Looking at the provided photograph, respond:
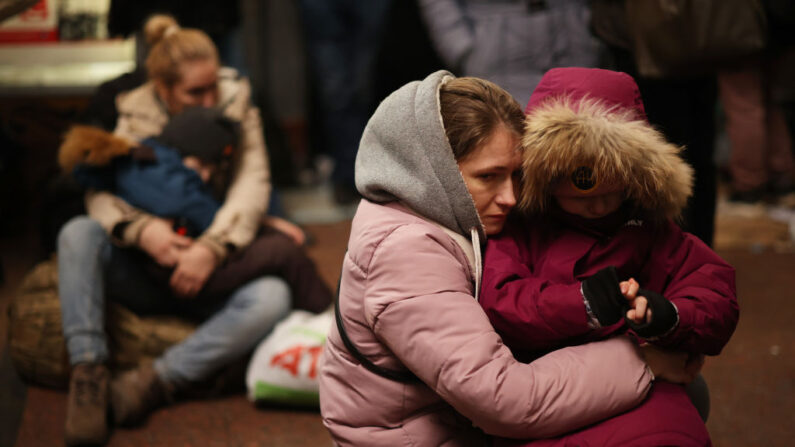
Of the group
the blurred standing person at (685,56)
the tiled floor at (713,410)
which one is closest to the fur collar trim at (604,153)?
A: the blurred standing person at (685,56)

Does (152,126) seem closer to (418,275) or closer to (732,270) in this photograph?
(418,275)

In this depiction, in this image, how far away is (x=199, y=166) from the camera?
286cm

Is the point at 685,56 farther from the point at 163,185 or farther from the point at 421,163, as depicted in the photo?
the point at 163,185

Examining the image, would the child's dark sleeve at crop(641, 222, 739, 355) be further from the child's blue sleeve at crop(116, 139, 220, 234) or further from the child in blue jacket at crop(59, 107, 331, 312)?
the child's blue sleeve at crop(116, 139, 220, 234)

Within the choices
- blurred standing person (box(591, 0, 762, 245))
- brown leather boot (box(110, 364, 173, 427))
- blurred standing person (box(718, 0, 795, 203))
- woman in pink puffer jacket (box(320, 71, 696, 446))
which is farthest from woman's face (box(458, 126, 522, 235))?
blurred standing person (box(718, 0, 795, 203))

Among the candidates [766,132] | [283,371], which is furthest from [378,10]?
[283,371]

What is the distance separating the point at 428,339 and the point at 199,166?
5.07 ft

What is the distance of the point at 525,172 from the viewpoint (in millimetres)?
1712

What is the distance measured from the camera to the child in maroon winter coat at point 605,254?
1.57 metres

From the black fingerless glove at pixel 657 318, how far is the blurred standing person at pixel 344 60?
3645 mm

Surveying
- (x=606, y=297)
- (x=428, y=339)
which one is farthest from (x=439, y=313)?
(x=606, y=297)

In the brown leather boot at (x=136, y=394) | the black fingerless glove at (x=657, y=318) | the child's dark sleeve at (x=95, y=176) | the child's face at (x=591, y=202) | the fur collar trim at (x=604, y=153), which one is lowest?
the brown leather boot at (x=136, y=394)

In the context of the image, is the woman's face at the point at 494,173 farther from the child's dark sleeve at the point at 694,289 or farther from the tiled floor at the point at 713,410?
the tiled floor at the point at 713,410

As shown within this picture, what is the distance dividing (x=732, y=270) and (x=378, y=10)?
351cm
